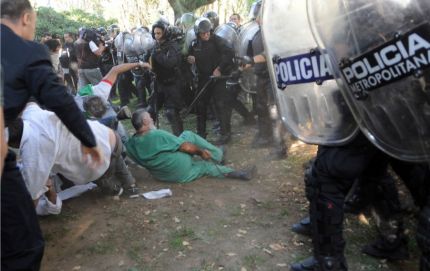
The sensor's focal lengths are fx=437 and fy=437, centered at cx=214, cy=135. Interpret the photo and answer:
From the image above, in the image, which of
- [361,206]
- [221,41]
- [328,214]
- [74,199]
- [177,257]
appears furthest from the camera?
[221,41]

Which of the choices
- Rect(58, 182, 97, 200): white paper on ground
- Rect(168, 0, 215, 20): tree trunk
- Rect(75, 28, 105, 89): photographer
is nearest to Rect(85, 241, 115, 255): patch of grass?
Rect(58, 182, 97, 200): white paper on ground

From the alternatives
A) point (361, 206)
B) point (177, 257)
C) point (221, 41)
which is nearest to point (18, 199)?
point (177, 257)

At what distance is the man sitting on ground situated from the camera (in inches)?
130

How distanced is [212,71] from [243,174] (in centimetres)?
230

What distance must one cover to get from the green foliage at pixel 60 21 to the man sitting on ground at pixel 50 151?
18854 mm

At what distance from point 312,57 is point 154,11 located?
20.2 meters

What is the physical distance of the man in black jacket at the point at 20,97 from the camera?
230 cm

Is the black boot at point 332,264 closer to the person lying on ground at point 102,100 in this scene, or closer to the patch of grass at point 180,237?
the patch of grass at point 180,237

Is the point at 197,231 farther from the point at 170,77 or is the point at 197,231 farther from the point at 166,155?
the point at 170,77

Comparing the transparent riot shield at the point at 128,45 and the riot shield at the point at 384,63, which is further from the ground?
the transparent riot shield at the point at 128,45

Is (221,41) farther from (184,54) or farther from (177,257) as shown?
(177,257)

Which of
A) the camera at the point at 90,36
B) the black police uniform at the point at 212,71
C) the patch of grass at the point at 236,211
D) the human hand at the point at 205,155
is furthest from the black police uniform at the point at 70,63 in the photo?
the patch of grass at the point at 236,211

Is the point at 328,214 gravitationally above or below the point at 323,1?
below

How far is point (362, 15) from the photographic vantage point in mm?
1874
